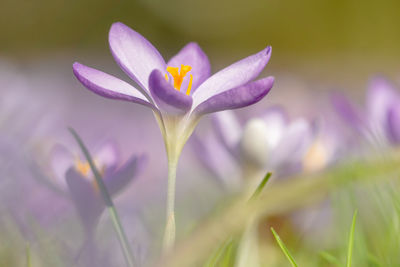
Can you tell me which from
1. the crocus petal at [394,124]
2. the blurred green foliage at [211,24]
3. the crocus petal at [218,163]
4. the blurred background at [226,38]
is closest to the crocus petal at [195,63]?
the crocus petal at [218,163]

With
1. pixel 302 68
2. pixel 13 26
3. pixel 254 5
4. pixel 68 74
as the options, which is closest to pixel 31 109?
pixel 68 74

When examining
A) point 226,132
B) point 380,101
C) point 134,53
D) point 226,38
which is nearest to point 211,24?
point 226,38

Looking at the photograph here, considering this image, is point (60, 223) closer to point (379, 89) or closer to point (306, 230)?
point (306, 230)

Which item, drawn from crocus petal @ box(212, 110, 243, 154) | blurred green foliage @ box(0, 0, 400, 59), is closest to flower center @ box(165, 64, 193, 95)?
crocus petal @ box(212, 110, 243, 154)

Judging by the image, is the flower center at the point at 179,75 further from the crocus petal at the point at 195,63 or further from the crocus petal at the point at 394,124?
the crocus petal at the point at 394,124

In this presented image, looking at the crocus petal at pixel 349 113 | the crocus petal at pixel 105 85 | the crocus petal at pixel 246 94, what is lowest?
the crocus petal at pixel 349 113

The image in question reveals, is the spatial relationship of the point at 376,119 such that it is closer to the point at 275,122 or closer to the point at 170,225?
the point at 275,122
